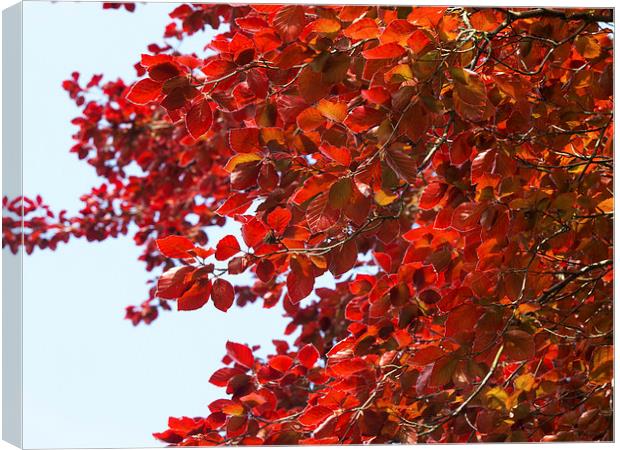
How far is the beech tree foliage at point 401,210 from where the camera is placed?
3.91 feet

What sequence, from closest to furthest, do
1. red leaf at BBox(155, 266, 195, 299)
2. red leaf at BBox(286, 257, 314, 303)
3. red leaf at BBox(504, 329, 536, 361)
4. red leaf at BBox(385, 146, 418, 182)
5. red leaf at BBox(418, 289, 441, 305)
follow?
red leaf at BBox(385, 146, 418, 182) < red leaf at BBox(155, 266, 195, 299) < red leaf at BBox(286, 257, 314, 303) < red leaf at BBox(504, 329, 536, 361) < red leaf at BBox(418, 289, 441, 305)

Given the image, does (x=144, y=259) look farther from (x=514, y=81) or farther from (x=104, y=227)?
(x=514, y=81)

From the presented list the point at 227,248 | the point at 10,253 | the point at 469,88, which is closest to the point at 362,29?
the point at 469,88

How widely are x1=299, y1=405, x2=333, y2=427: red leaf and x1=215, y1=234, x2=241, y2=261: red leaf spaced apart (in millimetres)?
387

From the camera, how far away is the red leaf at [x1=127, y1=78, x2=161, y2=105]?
1250 mm

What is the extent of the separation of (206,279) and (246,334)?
5.09ft

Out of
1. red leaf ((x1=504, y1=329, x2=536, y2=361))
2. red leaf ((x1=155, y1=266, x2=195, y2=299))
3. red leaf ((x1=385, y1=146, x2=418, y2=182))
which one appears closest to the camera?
red leaf ((x1=385, y1=146, x2=418, y2=182))

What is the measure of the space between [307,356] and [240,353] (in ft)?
0.48

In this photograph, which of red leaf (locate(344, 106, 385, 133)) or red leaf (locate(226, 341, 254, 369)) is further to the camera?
red leaf (locate(226, 341, 254, 369))

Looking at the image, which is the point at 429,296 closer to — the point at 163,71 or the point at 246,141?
the point at 246,141

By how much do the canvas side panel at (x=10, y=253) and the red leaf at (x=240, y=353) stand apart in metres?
0.47

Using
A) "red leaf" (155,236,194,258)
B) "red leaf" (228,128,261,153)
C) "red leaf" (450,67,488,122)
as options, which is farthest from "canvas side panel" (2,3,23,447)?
"red leaf" (450,67,488,122)

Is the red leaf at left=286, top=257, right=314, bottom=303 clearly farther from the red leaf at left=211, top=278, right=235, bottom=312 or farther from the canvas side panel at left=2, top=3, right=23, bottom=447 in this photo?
the canvas side panel at left=2, top=3, right=23, bottom=447

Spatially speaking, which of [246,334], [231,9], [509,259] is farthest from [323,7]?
[246,334]
